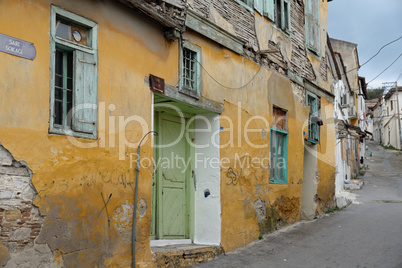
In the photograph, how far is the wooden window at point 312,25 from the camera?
1306 centimetres

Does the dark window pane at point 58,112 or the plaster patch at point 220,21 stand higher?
the plaster patch at point 220,21

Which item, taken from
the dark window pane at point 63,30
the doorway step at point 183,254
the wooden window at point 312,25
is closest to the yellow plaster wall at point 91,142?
the dark window pane at point 63,30

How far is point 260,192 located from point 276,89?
273 cm

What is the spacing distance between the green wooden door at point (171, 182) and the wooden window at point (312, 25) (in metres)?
6.63

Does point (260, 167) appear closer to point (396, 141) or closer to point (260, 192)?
point (260, 192)

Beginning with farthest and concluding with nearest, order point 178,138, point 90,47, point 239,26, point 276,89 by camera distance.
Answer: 1. point 276,89
2. point 239,26
3. point 178,138
4. point 90,47

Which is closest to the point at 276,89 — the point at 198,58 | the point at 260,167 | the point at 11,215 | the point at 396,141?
the point at 260,167

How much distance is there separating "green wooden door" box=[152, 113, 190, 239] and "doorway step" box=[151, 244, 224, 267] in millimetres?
480

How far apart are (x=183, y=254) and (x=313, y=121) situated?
7496 mm

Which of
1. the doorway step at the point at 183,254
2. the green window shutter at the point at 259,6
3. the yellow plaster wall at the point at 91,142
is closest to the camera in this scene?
the yellow plaster wall at the point at 91,142

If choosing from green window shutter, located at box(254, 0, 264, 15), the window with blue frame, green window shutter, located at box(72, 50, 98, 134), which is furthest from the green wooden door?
green window shutter, located at box(254, 0, 264, 15)

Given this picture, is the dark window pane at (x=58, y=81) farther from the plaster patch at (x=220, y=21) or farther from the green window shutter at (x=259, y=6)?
the green window shutter at (x=259, y=6)

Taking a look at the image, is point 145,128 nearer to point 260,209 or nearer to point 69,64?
point 69,64

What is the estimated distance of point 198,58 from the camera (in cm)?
788
